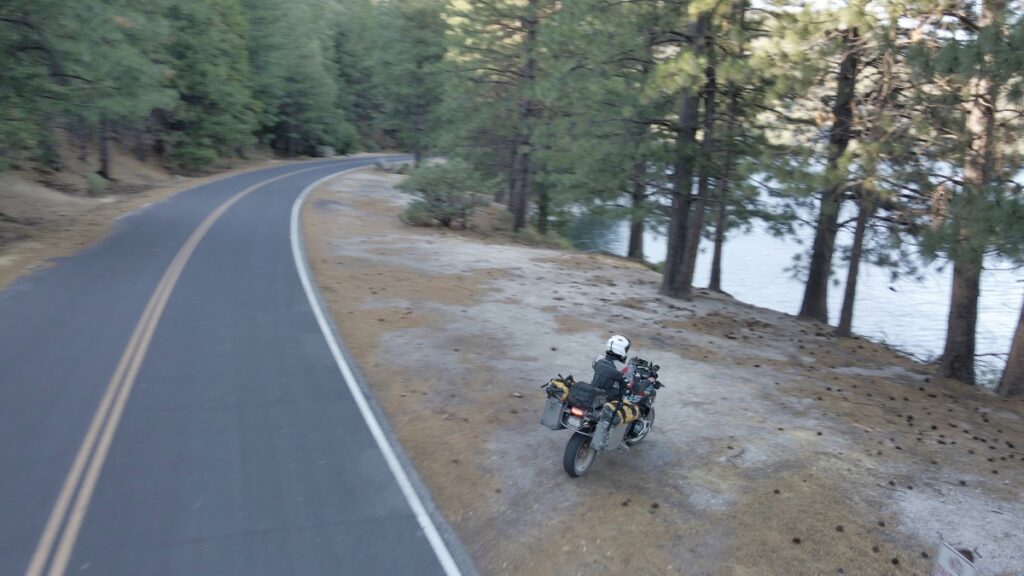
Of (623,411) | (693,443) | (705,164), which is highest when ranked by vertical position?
(705,164)

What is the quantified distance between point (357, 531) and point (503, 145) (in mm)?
28813

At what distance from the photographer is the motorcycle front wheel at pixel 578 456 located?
8227 mm

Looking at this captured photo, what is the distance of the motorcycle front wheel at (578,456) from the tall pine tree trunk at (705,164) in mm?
11487

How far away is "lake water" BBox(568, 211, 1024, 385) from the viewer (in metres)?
23.6

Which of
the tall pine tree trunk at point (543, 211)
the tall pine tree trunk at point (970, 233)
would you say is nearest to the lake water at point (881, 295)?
the tall pine tree trunk at point (543, 211)

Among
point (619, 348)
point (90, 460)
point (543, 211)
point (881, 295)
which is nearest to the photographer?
point (90, 460)

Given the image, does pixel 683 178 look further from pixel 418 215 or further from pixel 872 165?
pixel 418 215

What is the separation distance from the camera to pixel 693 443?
9484 millimetres

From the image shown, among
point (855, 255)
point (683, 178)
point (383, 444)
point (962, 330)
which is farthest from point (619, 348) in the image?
point (683, 178)

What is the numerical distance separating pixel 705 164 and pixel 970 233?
8.69 m

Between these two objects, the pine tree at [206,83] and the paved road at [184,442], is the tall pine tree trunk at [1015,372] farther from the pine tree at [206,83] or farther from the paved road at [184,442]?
the pine tree at [206,83]

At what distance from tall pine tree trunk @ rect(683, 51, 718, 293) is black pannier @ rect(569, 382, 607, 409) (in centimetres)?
1116

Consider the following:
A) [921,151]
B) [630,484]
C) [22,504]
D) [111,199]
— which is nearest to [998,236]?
[921,151]

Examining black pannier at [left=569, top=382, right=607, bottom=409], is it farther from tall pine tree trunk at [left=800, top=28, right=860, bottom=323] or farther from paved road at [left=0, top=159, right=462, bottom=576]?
tall pine tree trunk at [left=800, top=28, right=860, bottom=323]
